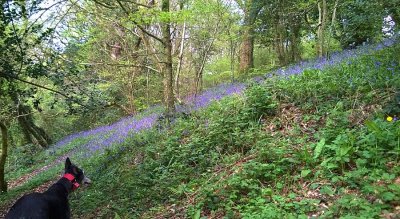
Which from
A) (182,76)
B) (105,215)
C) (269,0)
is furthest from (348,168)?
(182,76)

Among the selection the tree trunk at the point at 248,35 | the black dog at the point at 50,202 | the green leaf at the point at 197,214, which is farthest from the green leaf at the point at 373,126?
the tree trunk at the point at 248,35

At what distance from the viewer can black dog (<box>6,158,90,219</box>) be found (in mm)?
4355

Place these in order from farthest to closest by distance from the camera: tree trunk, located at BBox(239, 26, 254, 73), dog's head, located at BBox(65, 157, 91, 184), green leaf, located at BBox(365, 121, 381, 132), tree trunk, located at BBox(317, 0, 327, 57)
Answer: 1. tree trunk, located at BBox(239, 26, 254, 73)
2. tree trunk, located at BBox(317, 0, 327, 57)
3. dog's head, located at BBox(65, 157, 91, 184)
4. green leaf, located at BBox(365, 121, 381, 132)

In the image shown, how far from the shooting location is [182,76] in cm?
2102

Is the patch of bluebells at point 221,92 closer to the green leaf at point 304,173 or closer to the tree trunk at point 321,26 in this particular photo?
the tree trunk at point 321,26

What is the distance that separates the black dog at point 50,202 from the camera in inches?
171

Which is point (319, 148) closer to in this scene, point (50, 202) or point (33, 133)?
point (50, 202)

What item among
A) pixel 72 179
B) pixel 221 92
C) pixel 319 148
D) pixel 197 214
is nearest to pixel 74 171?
pixel 72 179

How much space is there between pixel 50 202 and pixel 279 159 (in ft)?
11.1

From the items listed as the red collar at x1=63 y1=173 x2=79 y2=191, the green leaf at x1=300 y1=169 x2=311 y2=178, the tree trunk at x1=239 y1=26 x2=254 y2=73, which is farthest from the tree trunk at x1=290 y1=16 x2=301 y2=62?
the red collar at x1=63 y1=173 x2=79 y2=191

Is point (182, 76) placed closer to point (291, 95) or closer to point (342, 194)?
point (291, 95)

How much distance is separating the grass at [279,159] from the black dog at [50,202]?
0.90 m

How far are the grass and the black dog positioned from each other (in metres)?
0.90

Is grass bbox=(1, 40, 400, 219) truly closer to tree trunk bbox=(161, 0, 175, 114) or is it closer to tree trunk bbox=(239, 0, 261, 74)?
tree trunk bbox=(161, 0, 175, 114)
